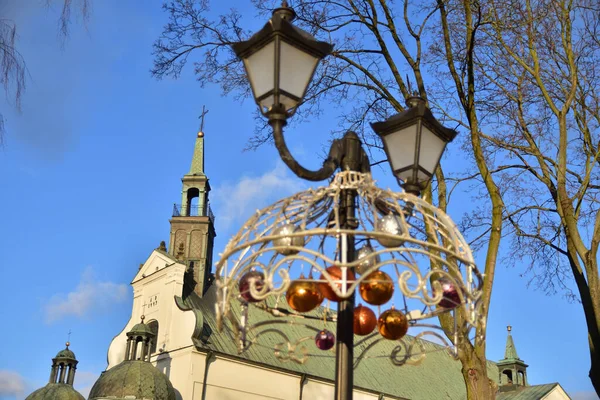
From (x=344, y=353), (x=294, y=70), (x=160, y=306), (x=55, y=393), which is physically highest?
(x=160, y=306)

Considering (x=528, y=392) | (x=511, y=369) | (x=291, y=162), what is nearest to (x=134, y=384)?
(x=291, y=162)

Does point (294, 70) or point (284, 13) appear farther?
point (284, 13)

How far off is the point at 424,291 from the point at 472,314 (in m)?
0.60

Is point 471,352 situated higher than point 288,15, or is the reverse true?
point 288,15

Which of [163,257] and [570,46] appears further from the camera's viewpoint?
[163,257]

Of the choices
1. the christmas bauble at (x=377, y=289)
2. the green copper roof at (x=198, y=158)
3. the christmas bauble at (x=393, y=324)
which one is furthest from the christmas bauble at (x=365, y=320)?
the green copper roof at (x=198, y=158)

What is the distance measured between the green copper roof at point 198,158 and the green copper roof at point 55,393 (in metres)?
10.6

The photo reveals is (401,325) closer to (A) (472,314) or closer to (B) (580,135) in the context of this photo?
(A) (472,314)

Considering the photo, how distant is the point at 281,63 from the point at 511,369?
128 feet

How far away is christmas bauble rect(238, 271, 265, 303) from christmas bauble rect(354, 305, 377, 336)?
3.68 ft

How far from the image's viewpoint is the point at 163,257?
1194 inches

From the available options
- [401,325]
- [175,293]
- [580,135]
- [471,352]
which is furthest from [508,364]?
[401,325]

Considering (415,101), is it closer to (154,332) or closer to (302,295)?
(302,295)

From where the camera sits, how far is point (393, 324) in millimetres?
5746
